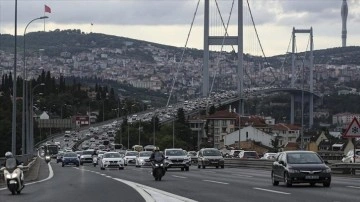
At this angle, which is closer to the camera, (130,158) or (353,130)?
(353,130)

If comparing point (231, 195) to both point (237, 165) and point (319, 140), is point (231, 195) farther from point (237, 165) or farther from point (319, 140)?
point (319, 140)

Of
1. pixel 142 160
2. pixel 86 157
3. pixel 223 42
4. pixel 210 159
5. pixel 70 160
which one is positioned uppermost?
pixel 223 42

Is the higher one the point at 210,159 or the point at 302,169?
the point at 302,169

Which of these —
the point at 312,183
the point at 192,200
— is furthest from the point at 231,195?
the point at 312,183

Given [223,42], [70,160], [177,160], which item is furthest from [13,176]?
[223,42]

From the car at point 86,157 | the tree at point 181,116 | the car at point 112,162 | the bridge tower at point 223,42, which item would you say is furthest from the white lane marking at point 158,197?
the tree at point 181,116

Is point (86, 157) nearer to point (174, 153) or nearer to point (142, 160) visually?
point (142, 160)

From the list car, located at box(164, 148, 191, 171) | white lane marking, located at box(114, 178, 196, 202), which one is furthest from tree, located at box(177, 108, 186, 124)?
white lane marking, located at box(114, 178, 196, 202)

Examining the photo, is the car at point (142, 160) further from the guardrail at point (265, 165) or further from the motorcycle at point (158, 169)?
the motorcycle at point (158, 169)
